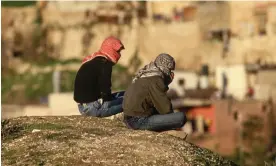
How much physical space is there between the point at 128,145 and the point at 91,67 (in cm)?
214

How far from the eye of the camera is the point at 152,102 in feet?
34.9

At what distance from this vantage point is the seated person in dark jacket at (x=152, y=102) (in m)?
10.6

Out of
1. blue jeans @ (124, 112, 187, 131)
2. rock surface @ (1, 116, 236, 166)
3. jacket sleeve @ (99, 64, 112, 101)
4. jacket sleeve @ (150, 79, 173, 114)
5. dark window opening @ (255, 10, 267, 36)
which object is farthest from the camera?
dark window opening @ (255, 10, 267, 36)

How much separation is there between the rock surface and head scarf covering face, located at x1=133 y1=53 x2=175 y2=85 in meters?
0.62

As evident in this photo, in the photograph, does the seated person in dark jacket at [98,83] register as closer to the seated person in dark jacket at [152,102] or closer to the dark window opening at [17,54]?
the seated person in dark jacket at [152,102]

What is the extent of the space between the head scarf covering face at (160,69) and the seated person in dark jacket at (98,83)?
0.76m

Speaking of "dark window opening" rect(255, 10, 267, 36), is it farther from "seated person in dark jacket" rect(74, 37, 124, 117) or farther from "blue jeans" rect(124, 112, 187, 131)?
"blue jeans" rect(124, 112, 187, 131)

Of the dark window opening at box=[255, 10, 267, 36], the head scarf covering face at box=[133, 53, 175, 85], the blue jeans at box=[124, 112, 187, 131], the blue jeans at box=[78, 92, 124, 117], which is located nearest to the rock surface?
the blue jeans at box=[124, 112, 187, 131]

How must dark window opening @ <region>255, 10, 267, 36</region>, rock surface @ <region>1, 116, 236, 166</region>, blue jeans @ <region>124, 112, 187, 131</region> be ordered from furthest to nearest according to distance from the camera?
dark window opening @ <region>255, 10, 267, 36</region>
blue jeans @ <region>124, 112, 187, 131</region>
rock surface @ <region>1, 116, 236, 166</region>

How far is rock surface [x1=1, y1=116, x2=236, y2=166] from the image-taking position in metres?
9.16

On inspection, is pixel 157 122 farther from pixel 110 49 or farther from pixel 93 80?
pixel 110 49

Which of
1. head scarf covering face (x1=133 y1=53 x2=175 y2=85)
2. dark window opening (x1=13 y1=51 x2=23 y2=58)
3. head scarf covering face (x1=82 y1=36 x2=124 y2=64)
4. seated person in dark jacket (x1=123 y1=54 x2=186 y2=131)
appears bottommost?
dark window opening (x1=13 y1=51 x2=23 y2=58)

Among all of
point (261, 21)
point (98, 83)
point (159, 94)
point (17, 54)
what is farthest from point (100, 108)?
point (17, 54)

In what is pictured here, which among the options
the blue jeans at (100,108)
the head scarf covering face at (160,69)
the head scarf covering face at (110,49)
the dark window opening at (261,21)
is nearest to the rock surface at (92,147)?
the head scarf covering face at (160,69)
